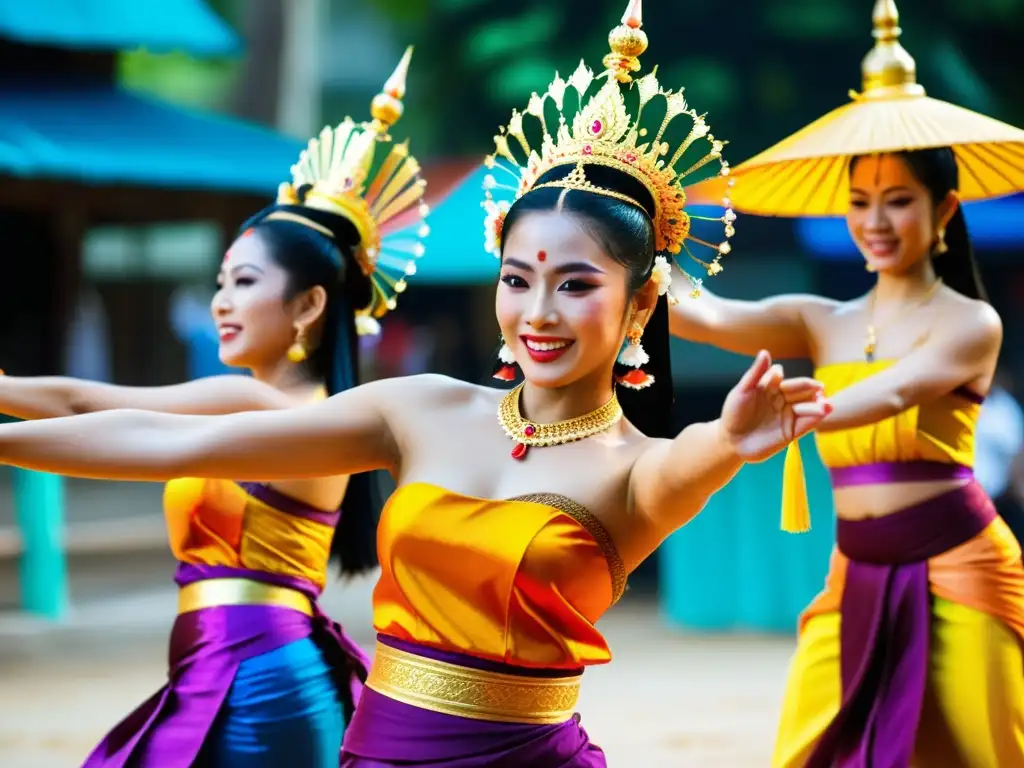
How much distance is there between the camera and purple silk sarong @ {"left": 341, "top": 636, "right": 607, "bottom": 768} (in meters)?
2.34

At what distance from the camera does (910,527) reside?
3617 millimetres

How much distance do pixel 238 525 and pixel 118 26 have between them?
7.01 metres

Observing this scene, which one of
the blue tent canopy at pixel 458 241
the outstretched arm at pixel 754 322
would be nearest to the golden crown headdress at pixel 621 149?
the outstretched arm at pixel 754 322

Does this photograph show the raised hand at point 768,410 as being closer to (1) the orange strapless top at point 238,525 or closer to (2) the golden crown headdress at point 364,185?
(1) the orange strapless top at point 238,525

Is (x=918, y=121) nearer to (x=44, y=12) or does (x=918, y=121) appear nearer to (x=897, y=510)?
(x=897, y=510)

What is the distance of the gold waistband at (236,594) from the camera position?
10.8 feet

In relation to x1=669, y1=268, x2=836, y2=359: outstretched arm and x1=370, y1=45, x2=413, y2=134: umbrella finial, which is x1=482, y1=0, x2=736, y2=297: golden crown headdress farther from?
x1=669, y1=268, x2=836, y2=359: outstretched arm

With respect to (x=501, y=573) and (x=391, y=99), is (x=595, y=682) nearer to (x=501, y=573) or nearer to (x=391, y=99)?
(x=391, y=99)

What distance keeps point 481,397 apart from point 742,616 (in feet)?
17.8

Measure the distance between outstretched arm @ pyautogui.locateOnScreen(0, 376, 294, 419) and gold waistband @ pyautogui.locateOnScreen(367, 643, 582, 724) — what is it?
39.4 inches

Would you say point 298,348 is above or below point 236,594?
above

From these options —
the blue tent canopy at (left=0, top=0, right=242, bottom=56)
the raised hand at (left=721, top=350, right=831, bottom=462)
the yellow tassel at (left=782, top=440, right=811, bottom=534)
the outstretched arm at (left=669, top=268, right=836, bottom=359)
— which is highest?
the blue tent canopy at (left=0, top=0, right=242, bottom=56)

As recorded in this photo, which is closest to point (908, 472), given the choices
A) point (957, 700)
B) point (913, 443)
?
point (913, 443)

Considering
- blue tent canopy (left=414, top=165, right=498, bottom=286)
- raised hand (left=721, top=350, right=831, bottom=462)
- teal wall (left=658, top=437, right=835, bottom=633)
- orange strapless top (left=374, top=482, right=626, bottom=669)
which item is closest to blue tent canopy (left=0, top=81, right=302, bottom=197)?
blue tent canopy (left=414, top=165, right=498, bottom=286)
